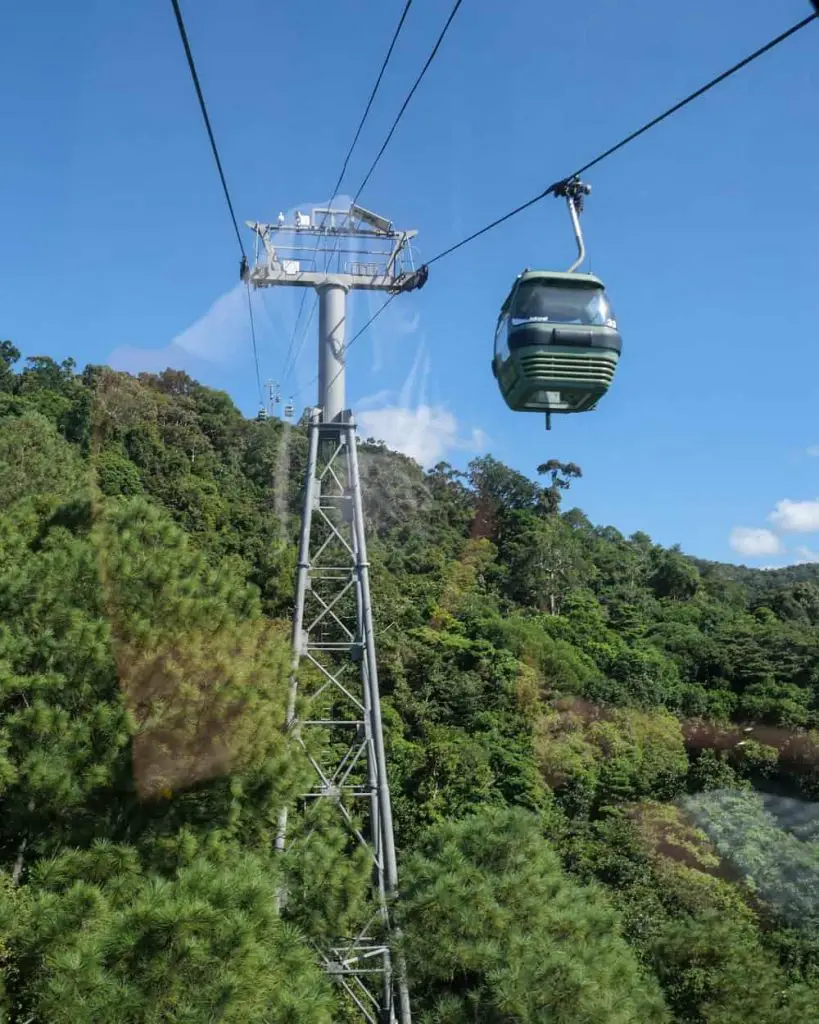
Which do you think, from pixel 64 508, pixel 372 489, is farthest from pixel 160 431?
pixel 64 508

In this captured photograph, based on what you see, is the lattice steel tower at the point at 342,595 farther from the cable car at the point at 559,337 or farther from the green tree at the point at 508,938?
the cable car at the point at 559,337

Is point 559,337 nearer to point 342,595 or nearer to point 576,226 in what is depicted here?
point 576,226

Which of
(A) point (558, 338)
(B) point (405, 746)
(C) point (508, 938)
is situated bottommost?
(C) point (508, 938)

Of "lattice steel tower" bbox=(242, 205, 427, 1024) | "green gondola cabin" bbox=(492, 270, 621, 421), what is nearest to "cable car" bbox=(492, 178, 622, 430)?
"green gondola cabin" bbox=(492, 270, 621, 421)

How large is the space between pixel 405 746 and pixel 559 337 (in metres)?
13.3

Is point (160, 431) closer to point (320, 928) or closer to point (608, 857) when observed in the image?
point (608, 857)

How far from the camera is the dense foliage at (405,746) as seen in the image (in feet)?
16.5

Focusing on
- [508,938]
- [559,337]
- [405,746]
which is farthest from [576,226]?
[405,746]

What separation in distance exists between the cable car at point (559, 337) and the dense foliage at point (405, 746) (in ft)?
10.4

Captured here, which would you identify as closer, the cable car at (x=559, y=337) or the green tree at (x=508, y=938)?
the cable car at (x=559, y=337)

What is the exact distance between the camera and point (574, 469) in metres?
32.6

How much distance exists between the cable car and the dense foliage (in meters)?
3.17

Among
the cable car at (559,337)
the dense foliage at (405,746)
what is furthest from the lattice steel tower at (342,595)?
the cable car at (559,337)

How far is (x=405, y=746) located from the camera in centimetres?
1775
